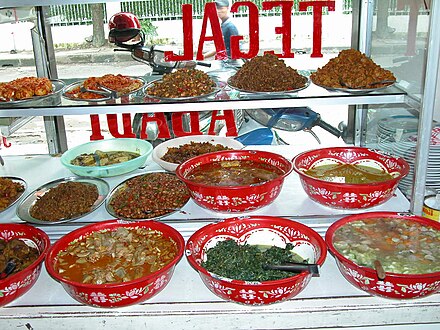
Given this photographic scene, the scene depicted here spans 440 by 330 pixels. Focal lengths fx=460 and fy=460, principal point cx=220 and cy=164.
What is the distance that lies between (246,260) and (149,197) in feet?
1.97

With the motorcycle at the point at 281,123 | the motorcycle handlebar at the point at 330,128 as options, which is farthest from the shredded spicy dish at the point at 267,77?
the motorcycle handlebar at the point at 330,128

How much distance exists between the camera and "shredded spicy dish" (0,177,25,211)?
6.72 ft

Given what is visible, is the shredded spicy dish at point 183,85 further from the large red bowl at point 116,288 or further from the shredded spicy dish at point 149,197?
the large red bowl at point 116,288

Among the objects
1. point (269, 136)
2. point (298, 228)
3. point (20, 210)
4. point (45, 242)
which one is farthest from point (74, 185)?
point (269, 136)

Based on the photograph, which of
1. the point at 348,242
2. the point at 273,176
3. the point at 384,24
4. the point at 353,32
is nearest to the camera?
the point at 348,242

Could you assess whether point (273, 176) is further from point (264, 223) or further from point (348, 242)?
point (348, 242)

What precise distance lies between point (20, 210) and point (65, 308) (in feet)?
2.11

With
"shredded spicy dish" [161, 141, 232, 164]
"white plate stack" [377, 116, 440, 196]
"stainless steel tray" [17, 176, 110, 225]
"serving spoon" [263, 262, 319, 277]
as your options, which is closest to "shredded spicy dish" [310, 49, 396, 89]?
"white plate stack" [377, 116, 440, 196]

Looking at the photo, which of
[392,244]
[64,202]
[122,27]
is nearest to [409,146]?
[392,244]

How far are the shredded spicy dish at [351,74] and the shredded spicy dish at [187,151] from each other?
2.14ft

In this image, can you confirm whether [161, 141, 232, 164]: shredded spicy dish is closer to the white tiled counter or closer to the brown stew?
the brown stew

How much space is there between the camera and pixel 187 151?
92.7 inches

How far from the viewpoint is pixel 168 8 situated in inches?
125

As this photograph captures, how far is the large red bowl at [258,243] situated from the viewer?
1418mm
